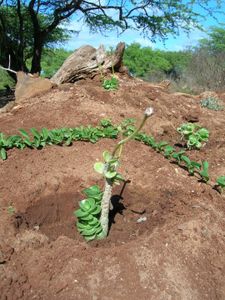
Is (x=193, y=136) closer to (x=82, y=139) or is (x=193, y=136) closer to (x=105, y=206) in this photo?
(x=82, y=139)

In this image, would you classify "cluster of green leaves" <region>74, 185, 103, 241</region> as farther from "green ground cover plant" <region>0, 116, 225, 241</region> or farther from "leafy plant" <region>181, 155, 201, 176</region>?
"leafy plant" <region>181, 155, 201, 176</region>

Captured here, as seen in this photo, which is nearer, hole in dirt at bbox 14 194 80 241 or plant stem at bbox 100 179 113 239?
plant stem at bbox 100 179 113 239

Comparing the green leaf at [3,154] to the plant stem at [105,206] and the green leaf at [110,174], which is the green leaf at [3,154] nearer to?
the plant stem at [105,206]

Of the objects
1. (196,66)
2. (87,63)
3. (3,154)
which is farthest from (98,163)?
(196,66)

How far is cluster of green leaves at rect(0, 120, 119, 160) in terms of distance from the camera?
3.60m

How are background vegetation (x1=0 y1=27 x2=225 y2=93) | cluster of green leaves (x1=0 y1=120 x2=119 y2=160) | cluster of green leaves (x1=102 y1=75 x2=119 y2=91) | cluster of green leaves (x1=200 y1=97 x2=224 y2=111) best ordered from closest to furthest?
1. cluster of green leaves (x1=0 y1=120 x2=119 y2=160)
2. cluster of green leaves (x1=102 y1=75 x2=119 y2=91)
3. cluster of green leaves (x1=200 y1=97 x2=224 y2=111)
4. background vegetation (x1=0 y1=27 x2=225 y2=93)

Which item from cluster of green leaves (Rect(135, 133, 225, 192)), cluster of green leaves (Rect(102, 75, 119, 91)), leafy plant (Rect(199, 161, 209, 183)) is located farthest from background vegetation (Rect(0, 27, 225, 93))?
leafy plant (Rect(199, 161, 209, 183))

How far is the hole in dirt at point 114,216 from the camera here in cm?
279

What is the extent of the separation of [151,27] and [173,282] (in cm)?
1217

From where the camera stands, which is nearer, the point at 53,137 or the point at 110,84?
the point at 53,137

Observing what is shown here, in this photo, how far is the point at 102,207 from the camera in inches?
Answer: 100

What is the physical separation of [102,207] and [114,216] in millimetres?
437

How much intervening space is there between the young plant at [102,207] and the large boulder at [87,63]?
10.9 feet

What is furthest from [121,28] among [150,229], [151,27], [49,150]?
[150,229]
